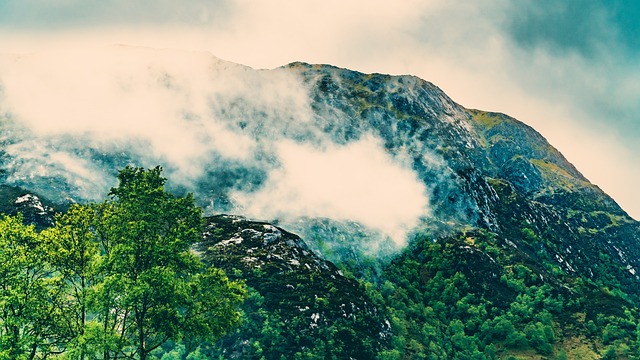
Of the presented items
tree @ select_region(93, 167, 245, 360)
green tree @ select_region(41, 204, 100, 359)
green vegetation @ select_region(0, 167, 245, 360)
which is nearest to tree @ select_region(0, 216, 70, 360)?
green vegetation @ select_region(0, 167, 245, 360)

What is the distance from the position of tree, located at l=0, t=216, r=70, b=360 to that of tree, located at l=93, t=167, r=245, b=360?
139 inches

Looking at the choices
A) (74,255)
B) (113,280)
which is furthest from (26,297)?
(113,280)

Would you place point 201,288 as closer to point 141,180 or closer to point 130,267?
point 130,267

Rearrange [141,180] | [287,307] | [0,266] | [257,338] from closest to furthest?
[0,266] < [141,180] < [257,338] < [287,307]

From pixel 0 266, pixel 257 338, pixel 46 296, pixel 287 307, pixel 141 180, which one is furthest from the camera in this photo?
pixel 287 307

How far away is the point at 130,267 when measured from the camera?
121ft

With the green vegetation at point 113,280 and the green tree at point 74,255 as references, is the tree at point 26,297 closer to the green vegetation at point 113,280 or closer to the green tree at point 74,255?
the green vegetation at point 113,280

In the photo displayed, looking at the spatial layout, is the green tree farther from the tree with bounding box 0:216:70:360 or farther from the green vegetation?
the tree with bounding box 0:216:70:360

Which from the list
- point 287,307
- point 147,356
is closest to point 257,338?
point 287,307

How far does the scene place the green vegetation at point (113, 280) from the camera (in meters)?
34.6

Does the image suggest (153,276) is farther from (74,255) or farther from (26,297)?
(26,297)

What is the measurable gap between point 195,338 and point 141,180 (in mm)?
13585

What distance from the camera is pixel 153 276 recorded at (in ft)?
116

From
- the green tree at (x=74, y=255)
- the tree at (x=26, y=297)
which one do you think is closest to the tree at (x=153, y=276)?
the green tree at (x=74, y=255)
